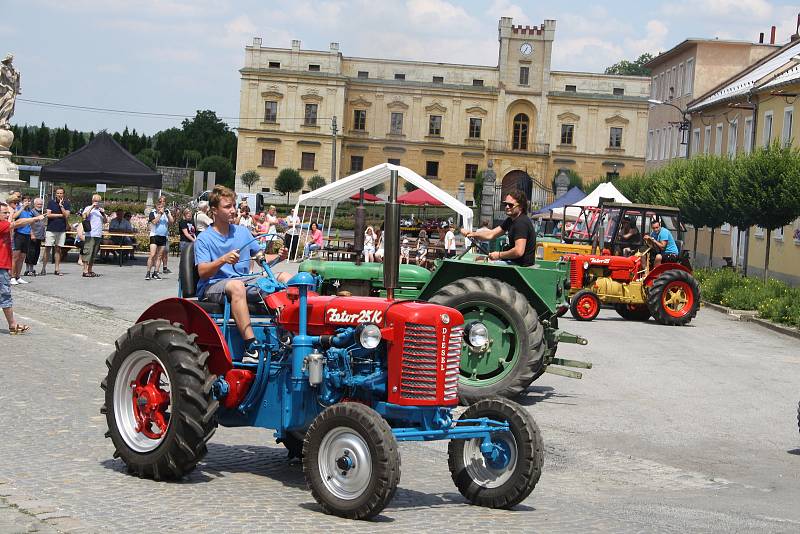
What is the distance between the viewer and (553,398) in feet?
43.4

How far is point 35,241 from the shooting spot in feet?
88.2

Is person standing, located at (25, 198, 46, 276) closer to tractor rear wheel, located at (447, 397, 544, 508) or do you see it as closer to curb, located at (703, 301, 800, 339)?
curb, located at (703, 301, 800, 339)

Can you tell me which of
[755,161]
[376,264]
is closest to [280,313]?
[376,264]

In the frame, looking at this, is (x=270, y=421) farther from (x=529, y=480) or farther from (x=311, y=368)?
(x=529, y=480)

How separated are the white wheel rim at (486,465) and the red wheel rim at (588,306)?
622 inches

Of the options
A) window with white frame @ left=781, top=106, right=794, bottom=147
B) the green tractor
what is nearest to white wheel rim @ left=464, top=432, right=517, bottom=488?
the green tractor

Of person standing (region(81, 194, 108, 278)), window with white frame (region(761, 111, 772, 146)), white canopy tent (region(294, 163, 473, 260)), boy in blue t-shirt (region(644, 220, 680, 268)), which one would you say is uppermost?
window with white frame (region(761, 111, 772, 146))

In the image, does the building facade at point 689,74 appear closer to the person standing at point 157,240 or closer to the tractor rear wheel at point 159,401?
the person standing at point 157,240

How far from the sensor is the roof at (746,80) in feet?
162

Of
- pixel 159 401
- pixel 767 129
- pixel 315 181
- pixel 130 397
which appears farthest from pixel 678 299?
pixel 315 181

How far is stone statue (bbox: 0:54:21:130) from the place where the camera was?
31984mm

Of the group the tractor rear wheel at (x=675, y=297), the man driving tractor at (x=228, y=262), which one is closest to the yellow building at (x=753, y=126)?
the tractor rear wheel at (x=675, y=297)

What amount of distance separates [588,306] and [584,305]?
0.30 feet

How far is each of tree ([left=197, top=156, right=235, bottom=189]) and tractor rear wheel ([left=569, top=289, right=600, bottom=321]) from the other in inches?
3564
